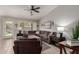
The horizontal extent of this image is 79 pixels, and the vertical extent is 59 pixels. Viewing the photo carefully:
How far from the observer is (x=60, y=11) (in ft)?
7.81

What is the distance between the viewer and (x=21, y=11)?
2369 millimetres

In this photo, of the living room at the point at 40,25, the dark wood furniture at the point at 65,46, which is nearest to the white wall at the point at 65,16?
the living room at the point at 40,25

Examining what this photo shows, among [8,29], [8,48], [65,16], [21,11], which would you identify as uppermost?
[21,11]

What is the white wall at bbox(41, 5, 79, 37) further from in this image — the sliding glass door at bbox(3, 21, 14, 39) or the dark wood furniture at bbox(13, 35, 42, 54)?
the sliding glass door at bbox(3, 21, 14, 39)

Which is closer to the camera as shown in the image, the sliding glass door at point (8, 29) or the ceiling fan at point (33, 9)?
the ceiling fan at point (33, 9)

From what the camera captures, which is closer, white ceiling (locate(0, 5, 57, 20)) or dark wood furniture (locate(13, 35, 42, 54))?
white ceiling (locate(0, 5, 57, 20))

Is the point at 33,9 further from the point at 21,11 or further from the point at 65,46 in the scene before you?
the point at 65,46

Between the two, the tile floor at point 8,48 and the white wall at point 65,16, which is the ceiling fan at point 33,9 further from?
the tile floor at point 8,48

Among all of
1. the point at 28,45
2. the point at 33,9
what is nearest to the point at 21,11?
the point at 33,9

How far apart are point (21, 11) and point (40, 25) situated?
53cm

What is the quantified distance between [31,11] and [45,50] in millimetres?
944

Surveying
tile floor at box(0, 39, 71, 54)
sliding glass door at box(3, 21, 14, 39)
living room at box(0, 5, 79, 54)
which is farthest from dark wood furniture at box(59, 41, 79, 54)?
sliding glass door at box(3, 21, 14, 39)

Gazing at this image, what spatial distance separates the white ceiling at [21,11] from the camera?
7.49 ft

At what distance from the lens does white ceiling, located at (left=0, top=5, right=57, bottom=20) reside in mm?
2283
